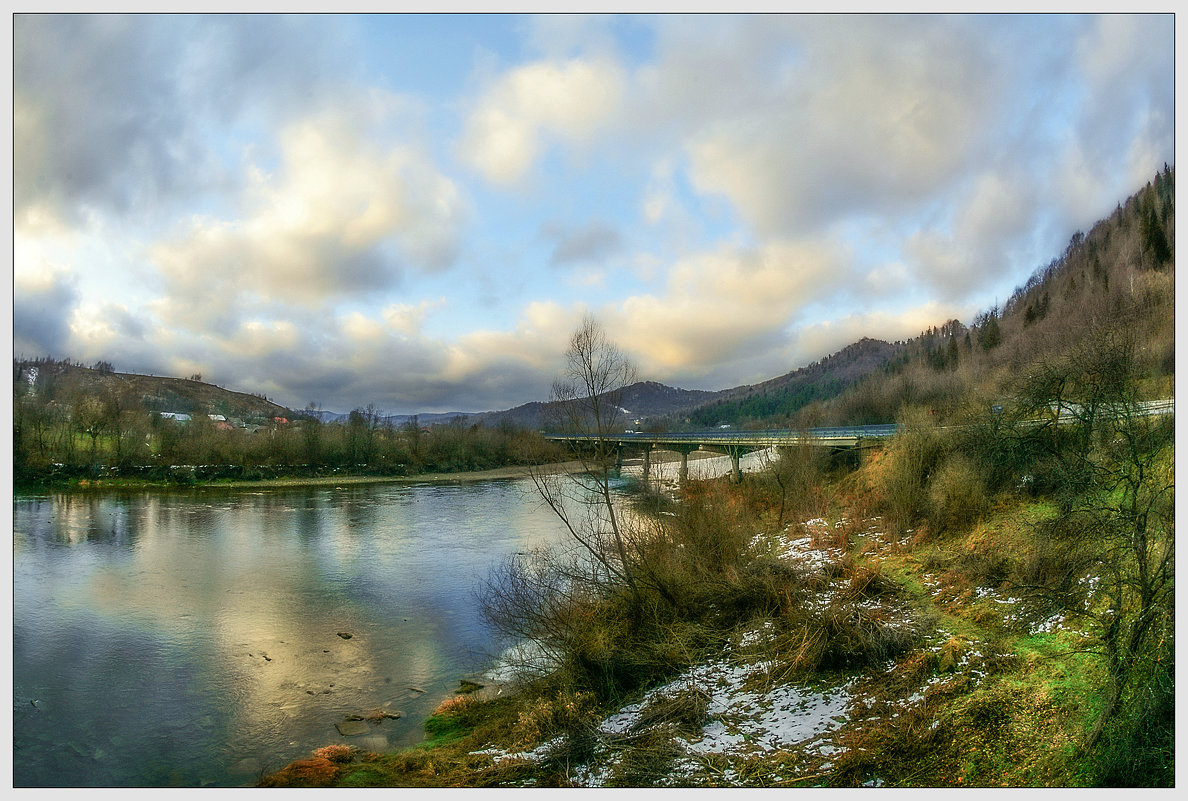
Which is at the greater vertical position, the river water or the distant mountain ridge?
the distant mountain ridge

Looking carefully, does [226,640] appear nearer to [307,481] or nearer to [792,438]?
[792,438]

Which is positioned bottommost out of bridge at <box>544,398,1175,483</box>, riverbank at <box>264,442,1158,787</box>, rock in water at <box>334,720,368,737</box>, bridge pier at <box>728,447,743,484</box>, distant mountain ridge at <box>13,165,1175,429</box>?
rock in water at <box>334,720,368,737</box>

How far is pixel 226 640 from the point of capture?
17219 mm

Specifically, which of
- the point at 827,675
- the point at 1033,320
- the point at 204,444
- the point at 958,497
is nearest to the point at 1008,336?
the point at 1033,320

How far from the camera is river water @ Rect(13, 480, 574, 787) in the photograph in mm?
11641

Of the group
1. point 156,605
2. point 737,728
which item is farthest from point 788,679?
point 156,605

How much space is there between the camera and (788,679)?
11141 mm

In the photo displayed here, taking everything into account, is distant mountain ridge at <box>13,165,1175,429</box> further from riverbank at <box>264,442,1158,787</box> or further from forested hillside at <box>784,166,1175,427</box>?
riverbank at <box>264,442,1158,787</box>

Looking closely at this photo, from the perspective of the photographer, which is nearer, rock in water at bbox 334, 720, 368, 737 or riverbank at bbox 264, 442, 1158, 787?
riverbank at bbox 264, 442, 1158, 787

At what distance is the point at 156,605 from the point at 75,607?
7.63 feet

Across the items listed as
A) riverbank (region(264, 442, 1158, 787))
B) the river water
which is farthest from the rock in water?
riverbank (region(264, 442, 1158, 787))

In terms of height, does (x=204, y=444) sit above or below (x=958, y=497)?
above

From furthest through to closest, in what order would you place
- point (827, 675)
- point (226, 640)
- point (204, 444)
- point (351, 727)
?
point (204, 444)
point (226, 640)
point (351, 727)
point (827, 675)

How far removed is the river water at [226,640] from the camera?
11.6 metres
